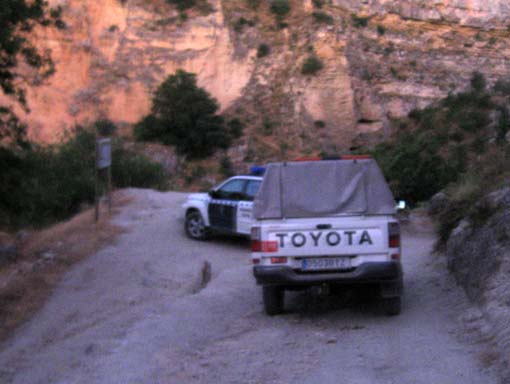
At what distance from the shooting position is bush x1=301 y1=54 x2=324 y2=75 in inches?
1693

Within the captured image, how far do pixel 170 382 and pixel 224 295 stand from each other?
13.9ft

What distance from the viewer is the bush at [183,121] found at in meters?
40.1

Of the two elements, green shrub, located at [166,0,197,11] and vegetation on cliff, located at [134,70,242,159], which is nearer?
vegetation on cliff, located at [134,70,242,159]

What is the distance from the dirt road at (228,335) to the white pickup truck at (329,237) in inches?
24.9

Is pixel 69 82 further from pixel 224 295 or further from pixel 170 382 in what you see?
pixel 170 382

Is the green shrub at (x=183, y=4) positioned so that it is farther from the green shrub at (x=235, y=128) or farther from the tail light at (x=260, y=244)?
the tail light at (x=260, y=244)

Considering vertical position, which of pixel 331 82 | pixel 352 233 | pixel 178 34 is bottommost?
pixel 352 233

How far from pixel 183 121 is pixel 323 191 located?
31.8m

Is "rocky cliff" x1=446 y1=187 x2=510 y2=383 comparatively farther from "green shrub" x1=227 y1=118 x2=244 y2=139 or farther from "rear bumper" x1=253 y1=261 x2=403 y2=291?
"green shrub" x1=227 y1=118 x2=244 y2=139

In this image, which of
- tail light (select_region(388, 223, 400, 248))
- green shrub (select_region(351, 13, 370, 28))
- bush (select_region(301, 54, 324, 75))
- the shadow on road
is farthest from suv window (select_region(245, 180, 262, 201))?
green shrub (select_region(351, 13, 370, 28))

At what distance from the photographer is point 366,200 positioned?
28.7ft

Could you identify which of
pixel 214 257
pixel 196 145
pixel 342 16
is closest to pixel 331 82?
pixel 342 16

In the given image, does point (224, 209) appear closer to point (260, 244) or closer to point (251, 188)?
point (251, 188)

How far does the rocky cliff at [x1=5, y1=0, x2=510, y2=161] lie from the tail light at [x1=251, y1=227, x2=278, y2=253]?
106ft
